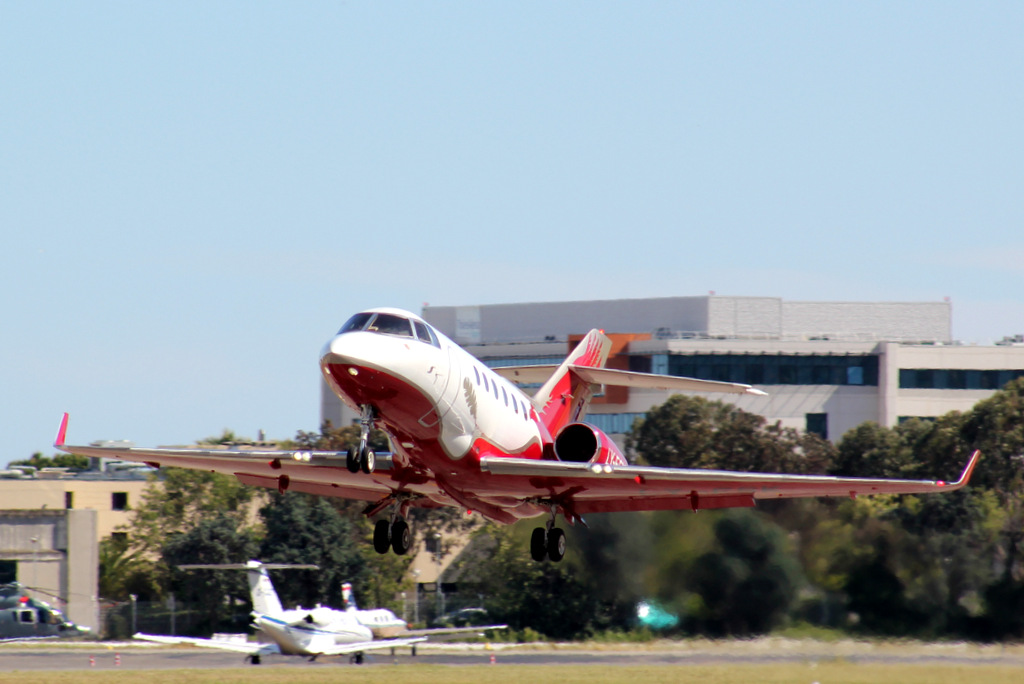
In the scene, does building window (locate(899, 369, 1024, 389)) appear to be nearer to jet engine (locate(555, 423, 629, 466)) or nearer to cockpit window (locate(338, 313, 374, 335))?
jet engine (locate(555, 423, 629, 466))

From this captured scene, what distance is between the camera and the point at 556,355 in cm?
9631

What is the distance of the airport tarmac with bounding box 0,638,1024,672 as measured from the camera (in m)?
33.7

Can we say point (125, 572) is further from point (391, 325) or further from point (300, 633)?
point (391, 325)

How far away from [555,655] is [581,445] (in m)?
23.2

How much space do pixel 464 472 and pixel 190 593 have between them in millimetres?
46069

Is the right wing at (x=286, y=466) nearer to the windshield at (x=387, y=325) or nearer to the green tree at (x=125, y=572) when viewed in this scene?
the windshield at (x=387, y=325)

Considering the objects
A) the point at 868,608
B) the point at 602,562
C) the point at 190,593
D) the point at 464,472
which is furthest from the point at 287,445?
the point at 464,472

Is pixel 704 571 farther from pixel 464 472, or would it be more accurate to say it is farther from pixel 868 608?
pixel 464 472

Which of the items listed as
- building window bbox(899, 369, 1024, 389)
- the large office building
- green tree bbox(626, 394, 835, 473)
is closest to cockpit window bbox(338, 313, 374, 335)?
green tree bbox(626, 394, 835, 473)

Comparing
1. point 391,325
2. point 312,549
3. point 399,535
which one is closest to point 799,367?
point 312,549

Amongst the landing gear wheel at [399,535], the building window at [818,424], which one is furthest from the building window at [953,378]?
the landing gear wheel at [399,535]

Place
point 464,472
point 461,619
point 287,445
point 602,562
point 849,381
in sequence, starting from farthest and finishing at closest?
point 849,381 → point 287,445 → point 461,619 → point 602,562 → point 464,472

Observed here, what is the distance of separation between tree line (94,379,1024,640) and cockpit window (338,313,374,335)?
1826 centimetres

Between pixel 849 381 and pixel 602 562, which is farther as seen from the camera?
pixel 849 381
